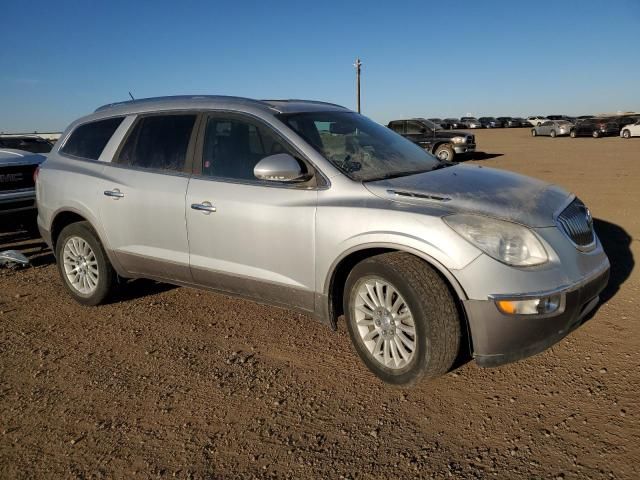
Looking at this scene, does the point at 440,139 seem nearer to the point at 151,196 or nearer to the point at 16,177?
the point at 16,177

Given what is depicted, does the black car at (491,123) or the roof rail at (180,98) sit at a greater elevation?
the black car at (491,123)

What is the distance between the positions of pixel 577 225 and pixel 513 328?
951 millimetres

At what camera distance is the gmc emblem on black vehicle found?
7.15 metres

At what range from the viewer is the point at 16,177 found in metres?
7.29

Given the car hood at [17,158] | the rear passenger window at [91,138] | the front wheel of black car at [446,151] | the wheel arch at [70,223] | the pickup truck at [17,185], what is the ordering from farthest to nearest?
the front wheel of black car at [446,151] < the car hood at [17,158] < the pickup truck at [17,185] < the rear passenger window at [91,138] < the wheel arch at [70,223]

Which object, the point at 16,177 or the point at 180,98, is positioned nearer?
the point at 180,98

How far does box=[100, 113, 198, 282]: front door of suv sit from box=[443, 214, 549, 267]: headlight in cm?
213

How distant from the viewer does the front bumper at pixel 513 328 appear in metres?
2.77

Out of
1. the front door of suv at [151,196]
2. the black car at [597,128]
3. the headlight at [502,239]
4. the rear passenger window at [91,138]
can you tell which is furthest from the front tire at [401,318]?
the black car at [597,128]

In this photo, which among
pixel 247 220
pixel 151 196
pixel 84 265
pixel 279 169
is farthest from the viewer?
pixel 84 265

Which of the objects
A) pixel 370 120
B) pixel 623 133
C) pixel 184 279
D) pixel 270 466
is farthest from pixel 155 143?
pixel 623 133

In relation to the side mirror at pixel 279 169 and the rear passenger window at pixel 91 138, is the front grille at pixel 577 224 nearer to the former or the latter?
the side mirror at pixel 279 169

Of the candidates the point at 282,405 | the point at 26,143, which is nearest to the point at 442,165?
the point at 282,405

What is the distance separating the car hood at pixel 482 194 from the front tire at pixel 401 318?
39 cm
